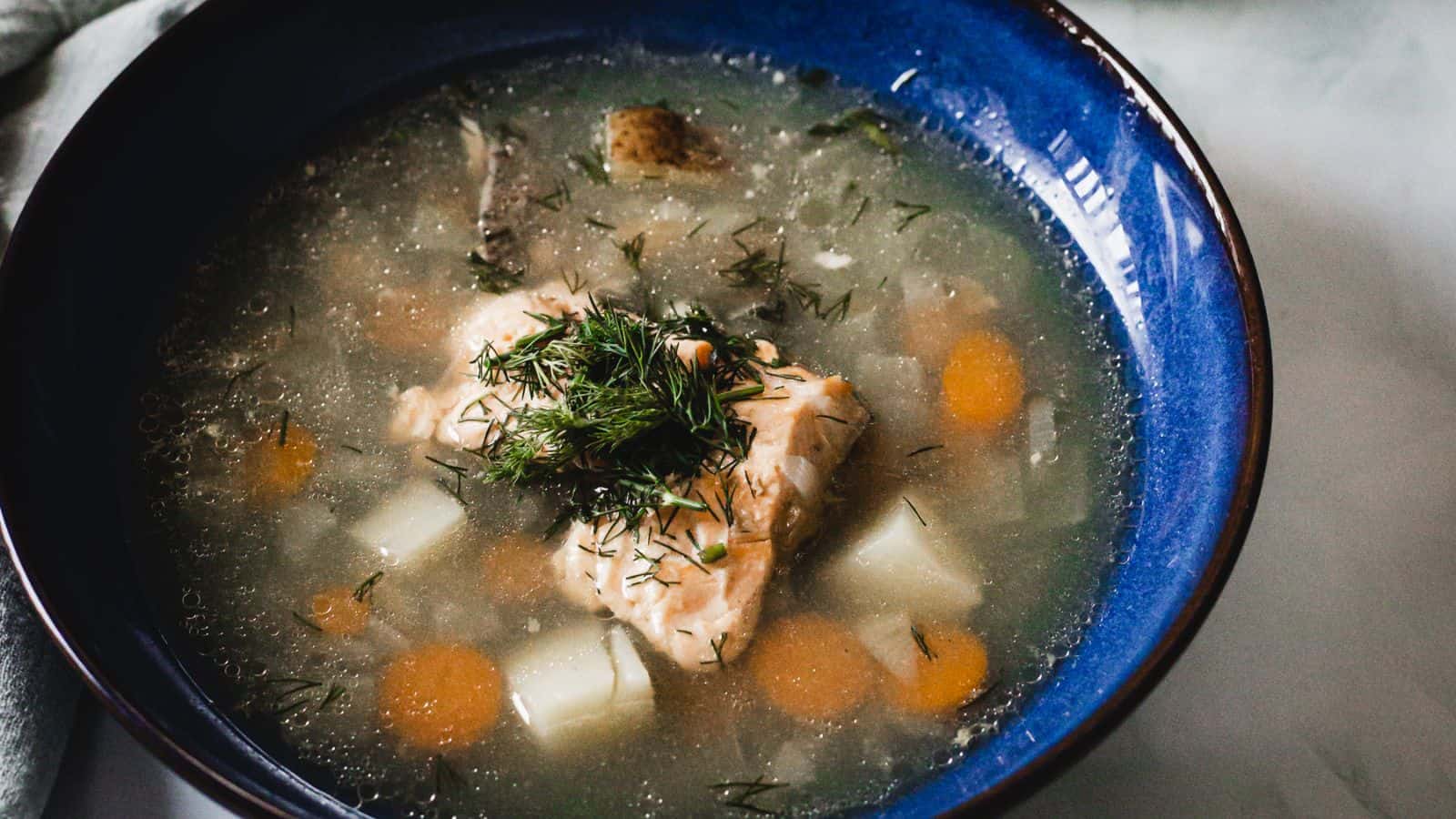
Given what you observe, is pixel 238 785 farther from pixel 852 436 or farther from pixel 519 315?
pixel 852 436

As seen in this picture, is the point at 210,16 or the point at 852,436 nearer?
the point at 852,436

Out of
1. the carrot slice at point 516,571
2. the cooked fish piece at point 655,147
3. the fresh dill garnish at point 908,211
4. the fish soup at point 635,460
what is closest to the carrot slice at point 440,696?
the fish soup at point 635,460

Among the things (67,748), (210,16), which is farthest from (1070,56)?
(67,748)

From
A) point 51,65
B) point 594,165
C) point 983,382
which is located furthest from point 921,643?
point 51,65

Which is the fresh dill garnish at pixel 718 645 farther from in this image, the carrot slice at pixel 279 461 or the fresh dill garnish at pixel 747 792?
the carrot slice at pixel 279 461

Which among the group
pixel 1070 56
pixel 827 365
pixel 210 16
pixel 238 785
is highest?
pixel 1070 56

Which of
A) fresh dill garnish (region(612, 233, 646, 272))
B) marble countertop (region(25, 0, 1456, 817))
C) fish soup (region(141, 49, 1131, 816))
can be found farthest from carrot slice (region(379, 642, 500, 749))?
fresh dill garnish (region(612, 233, 646, 272))

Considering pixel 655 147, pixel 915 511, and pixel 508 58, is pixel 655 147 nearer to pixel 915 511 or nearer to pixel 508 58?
pixel 508 58
